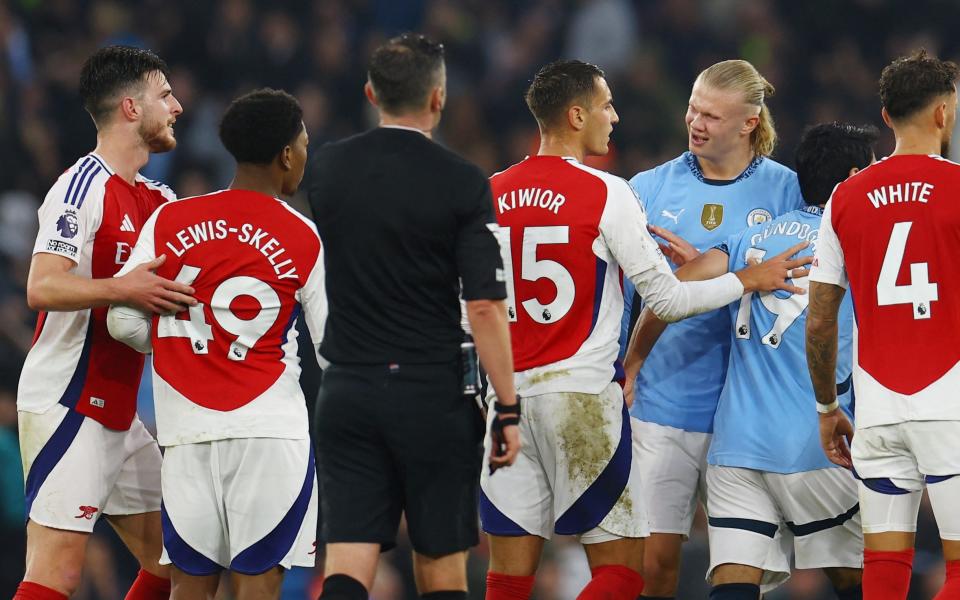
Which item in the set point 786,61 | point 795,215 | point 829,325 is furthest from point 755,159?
point 786,61

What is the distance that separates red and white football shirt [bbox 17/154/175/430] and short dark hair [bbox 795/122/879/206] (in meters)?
2.78

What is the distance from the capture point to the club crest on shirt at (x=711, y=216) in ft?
19.7

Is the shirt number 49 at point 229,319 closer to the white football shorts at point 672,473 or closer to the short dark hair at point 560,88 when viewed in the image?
the short dark hair at point 560,88

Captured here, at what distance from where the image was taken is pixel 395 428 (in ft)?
14.6

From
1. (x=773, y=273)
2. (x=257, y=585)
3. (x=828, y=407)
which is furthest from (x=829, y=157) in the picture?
(x=257, y=585)

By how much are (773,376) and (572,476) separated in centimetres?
101

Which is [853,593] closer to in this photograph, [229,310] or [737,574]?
[737,574]

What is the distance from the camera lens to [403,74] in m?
4.59

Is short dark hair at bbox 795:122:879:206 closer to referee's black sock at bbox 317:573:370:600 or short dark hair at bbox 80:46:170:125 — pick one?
referee's black sock at bbox 317:573:370:600

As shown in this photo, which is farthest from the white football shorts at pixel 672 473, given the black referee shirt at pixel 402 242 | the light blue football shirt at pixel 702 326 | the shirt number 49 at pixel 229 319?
the shirt number 49 at pixel 229 319

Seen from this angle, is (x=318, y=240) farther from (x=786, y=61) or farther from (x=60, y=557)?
(x=786, y=61)

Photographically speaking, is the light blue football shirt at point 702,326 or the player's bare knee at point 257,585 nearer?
the player's bare knee at point 257,585

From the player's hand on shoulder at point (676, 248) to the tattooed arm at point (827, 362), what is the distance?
2.48ft

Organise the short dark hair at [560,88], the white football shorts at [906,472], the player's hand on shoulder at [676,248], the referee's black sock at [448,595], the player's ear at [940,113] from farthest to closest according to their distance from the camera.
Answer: the player's hand on shoulder at [676,248] < the short dark hair at [560,88] < the player's ear at [940,113] < the white football shorts at [906,472] < the referee's black sock at [448,595]
